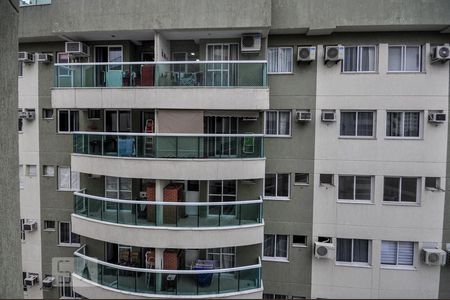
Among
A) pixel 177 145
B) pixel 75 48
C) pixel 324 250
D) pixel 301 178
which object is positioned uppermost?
pixel 75 48

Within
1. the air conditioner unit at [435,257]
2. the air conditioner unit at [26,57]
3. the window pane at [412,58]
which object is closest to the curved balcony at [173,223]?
the air conditioner unit at [435,257]

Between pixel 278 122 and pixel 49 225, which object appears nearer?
pixel 278 122

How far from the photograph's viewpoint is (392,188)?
335 inches

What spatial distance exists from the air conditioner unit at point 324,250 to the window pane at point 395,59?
5729 millimetres

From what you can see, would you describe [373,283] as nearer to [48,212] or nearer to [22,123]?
[48,212]

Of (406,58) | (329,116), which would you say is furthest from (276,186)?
(406,58)

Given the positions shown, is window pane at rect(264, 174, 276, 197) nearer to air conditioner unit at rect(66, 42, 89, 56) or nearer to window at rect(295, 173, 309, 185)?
window at rect(295, 173, 309, 185)

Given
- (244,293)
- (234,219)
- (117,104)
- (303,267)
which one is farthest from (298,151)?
(117,104)

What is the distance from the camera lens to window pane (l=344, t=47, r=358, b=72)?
8.52m

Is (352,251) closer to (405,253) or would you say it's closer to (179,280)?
(405,253)

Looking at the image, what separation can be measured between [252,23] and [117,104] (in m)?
4.45

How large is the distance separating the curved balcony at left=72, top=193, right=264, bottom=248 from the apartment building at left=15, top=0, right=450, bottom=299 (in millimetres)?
41

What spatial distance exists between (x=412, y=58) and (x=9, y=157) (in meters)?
10.1

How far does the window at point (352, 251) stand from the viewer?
28.6 ft
